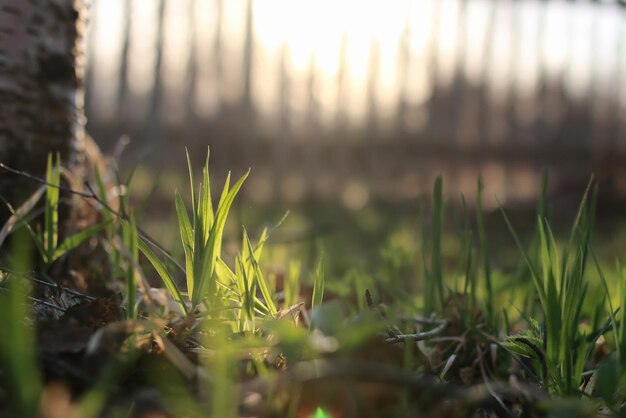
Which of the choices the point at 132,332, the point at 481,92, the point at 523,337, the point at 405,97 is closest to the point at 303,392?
the point at 132,332

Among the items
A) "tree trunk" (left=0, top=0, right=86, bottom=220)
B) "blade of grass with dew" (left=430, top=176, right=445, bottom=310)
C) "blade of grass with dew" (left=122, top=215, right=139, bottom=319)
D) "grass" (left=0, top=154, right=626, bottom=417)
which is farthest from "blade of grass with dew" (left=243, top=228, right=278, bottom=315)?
"tree trunk" (left=0, top=0, right=86, bottom=220)

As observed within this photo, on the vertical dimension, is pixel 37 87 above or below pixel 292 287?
above

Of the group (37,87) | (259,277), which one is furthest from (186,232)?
(37,87)

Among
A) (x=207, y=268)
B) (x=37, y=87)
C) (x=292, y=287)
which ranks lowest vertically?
(x=292, y=287)

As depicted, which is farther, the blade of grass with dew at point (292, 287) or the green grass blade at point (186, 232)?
the blade of grass with dew at point (292, 287)

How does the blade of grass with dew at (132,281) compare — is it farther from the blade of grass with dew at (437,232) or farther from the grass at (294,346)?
the blade of grass with dew at (437,232)

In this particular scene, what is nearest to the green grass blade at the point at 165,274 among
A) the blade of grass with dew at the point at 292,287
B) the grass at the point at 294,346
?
the grass at the point at 294,346

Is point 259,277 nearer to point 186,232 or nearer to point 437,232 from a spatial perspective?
point 186,232

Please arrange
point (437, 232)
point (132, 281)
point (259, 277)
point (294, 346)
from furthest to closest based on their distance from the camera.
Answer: point (437, 232) < point (259, 277) < point (132, 281) < point (294, 346)
